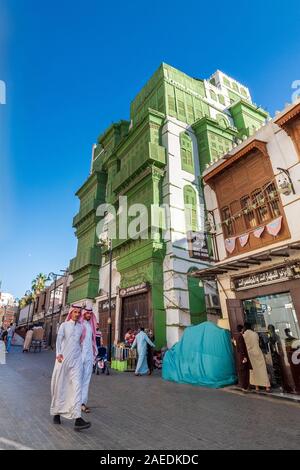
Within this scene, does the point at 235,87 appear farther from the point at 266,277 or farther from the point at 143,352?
the point at 143,352

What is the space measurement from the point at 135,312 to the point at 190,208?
25.5 ft

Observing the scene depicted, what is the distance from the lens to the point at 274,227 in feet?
30.1

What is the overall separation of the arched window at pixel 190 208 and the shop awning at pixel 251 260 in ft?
22.9

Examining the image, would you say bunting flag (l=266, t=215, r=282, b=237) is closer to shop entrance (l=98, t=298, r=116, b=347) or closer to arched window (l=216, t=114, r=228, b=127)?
shop entrance (l=98, t=298, r=116, b=347)

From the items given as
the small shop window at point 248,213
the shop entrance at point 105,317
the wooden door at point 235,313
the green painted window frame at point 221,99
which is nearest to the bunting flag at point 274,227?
the small shop window at point 248,213

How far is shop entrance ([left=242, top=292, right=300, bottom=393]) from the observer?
7508mm

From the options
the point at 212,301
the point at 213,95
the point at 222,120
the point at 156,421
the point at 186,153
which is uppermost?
the point at 213,95

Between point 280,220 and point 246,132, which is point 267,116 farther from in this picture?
point 280,220

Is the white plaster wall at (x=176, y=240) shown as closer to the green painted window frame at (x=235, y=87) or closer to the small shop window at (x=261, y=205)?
the small shop window at (x=261, y=205)

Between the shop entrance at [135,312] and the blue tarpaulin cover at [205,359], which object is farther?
the shop entrance at [135,312]

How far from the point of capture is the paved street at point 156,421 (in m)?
3.56

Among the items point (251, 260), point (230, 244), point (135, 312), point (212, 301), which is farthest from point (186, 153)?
point (251, 260)

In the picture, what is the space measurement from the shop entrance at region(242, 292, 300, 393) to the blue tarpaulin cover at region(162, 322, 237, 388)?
1.29 m

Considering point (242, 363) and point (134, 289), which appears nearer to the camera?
point (242, 363)
